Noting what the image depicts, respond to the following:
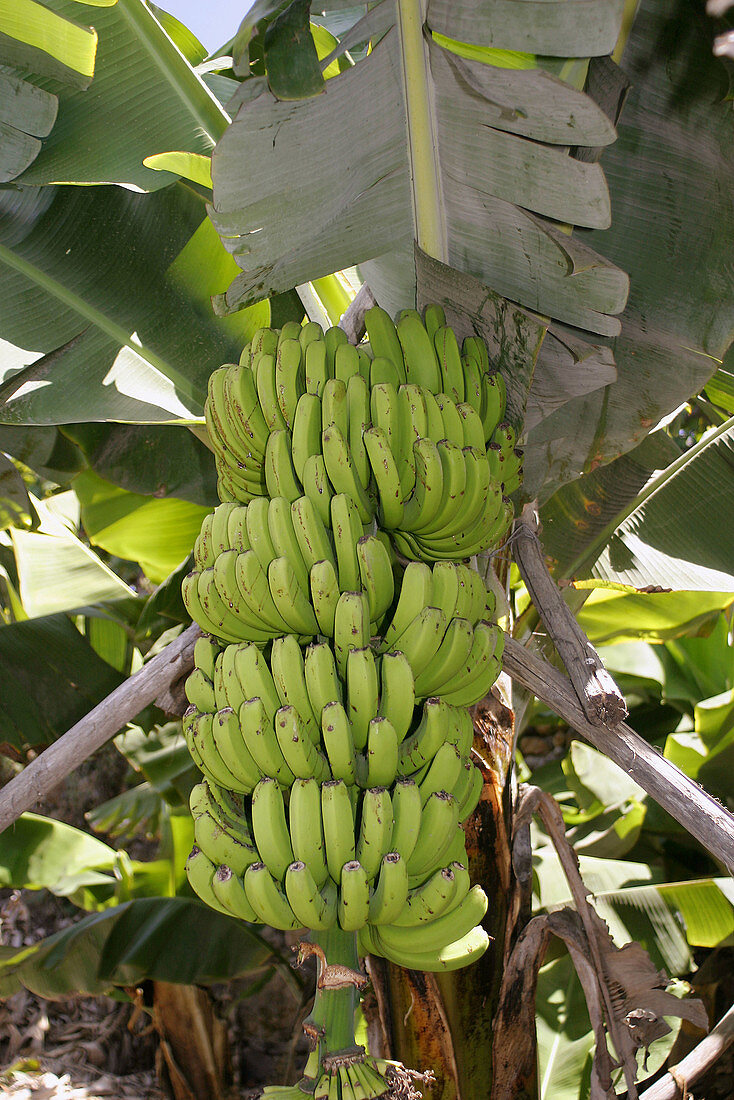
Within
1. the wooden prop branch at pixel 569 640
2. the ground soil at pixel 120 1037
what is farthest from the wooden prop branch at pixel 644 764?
the ground soil at pixel 120 1037

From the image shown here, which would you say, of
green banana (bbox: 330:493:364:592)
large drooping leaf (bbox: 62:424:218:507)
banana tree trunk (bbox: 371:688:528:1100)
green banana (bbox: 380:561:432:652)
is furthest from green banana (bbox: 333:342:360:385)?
large drooping leaf (bbox: 62:424:218:507)

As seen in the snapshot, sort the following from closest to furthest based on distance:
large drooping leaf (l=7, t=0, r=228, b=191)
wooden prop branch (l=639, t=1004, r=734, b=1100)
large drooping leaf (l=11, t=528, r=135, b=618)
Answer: large drooping leaf (l=7, t=0, r=228, b=191), wooden prop branch (l=639, t=1004, r=734, b=1100), large drooping leaf (l=11, t=528, r=135, b=618)

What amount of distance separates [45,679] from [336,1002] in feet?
4.64

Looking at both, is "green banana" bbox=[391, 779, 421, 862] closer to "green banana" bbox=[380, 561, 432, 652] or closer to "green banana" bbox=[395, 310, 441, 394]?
"green banana" bbox=[380, 561, 432, 652]

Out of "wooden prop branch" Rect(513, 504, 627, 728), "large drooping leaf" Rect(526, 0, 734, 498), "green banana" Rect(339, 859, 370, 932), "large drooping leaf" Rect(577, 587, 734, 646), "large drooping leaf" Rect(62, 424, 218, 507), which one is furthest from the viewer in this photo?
"large drooping leaf" Rect(577, 587, 734, 646)

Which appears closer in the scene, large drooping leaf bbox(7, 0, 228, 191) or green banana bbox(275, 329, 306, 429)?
green banana bbox(275, 329, 306, 429)

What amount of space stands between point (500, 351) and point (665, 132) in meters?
0.54

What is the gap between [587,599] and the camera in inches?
78.9

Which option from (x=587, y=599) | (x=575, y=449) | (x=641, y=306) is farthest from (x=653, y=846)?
(x=641, y=306)

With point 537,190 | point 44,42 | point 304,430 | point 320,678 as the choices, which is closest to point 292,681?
point 320,678

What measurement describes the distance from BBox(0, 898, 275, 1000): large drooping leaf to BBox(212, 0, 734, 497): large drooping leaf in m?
1.82

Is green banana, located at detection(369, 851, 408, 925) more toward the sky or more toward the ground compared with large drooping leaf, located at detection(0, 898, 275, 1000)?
more toward the sky

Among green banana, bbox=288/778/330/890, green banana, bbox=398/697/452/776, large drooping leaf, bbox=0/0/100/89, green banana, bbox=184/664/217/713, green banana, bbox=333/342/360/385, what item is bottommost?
green banana, bbox=398/697/452/776

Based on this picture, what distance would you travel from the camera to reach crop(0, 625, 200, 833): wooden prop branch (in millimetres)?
1231
